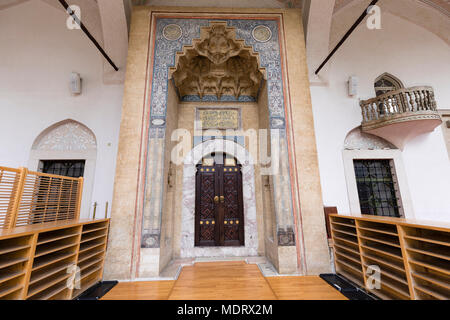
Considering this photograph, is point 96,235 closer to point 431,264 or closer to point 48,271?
point 48,271

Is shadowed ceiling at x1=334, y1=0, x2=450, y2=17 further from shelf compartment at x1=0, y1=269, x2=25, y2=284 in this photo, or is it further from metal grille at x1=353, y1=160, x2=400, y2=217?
shelf compartment at x1=0, y1=269, x2=25, y2=284

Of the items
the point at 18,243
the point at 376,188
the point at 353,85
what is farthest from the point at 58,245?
the point at 353,85

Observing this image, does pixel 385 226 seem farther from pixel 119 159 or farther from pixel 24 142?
pixel 24 142

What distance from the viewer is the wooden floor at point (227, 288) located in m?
2.42

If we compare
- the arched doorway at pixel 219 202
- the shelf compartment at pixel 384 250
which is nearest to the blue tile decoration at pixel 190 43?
the arched doorway at pixel 219 202

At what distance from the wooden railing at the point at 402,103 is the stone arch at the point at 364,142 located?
0.39 m

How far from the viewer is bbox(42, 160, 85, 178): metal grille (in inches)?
180

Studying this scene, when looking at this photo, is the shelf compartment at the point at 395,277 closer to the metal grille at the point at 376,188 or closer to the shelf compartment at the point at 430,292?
the shelf compartment at the point at 430,292

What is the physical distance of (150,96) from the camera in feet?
11.6

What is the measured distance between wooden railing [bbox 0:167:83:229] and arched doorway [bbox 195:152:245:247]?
89.4 inches

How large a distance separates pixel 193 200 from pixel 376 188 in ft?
14.1

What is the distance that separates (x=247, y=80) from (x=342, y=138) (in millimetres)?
2672

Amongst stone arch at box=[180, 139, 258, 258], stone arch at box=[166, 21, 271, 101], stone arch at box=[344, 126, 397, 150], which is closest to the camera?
stone arch at box=[166, 21, 271, 101]

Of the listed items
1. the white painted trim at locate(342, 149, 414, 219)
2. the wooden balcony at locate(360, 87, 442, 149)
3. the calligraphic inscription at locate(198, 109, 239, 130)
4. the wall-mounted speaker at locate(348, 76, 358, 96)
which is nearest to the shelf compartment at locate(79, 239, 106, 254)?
the calligraphic inscription at locate(198, 109, 239, 130)
